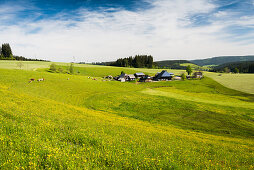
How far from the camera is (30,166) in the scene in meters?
5.65

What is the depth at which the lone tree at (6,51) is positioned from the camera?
166m

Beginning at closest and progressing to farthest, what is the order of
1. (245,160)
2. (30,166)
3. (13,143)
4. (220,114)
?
(30,166)
(13,143)
(245,160)
(220,114)

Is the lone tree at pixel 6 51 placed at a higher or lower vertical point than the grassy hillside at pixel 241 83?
higher

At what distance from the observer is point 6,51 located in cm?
16712

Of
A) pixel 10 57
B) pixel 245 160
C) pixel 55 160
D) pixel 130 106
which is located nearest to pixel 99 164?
pixel 55 160

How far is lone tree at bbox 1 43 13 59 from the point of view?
165575 mm

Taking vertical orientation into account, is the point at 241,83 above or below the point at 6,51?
below

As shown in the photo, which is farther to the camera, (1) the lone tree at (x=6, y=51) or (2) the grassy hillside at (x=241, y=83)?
(1) the lone tree at (x=6, y=51)

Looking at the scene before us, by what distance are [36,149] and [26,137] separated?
202 centimetres

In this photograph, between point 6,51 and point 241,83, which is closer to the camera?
point 241,83

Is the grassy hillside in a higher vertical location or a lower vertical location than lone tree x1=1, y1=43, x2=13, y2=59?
lower

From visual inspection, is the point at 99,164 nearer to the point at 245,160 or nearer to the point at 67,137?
the point at 67,137

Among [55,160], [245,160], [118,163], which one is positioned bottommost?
[245,160]

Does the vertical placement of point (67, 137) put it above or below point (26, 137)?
below
